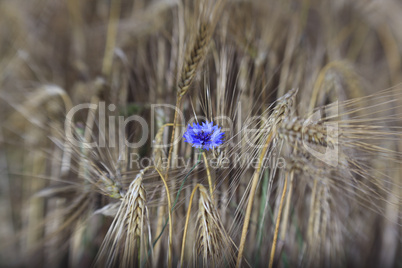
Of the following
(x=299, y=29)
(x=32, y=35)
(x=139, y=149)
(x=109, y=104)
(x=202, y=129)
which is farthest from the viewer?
(x=32, y=35)

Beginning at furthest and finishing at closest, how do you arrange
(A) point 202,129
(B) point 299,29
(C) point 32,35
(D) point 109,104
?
(C) point 32,35 < (B) point 299,29 < (D) point 109,104 < (A) point 202,129

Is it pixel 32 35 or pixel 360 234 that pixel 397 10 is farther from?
pixel 32 35

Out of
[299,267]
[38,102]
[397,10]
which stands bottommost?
[299,267]

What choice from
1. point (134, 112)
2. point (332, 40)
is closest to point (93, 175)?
point (134, 112)

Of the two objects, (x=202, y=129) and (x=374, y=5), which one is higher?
(x=374, y=5)

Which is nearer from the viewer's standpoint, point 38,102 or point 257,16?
point 38,102
